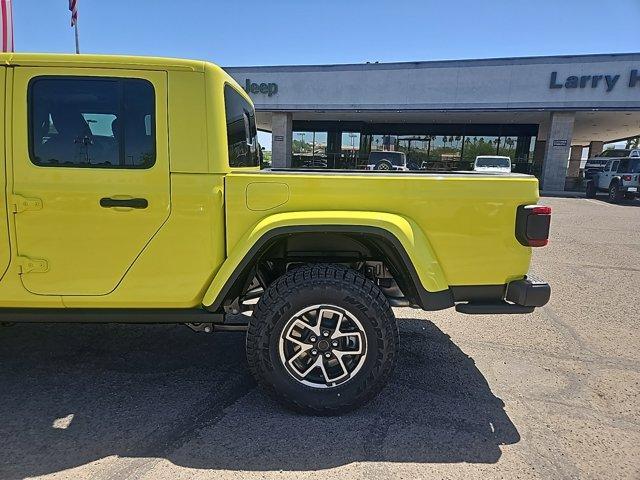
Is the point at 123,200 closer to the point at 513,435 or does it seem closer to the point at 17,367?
the point at 17,367

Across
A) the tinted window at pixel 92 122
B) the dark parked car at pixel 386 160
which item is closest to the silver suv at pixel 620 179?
the dark parked car at pixel 386 160

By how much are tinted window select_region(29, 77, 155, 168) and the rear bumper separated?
2.27 meters

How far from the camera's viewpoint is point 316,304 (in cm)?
276

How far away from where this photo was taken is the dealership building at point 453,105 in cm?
2155

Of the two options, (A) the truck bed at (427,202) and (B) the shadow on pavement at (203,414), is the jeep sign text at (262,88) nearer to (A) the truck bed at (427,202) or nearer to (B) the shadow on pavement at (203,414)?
(B) the shadow on pavement at (203,414)

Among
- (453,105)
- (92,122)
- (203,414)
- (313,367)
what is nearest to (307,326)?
(313,367)

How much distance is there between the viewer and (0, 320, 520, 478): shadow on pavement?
8.04 feet

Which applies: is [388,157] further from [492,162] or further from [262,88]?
[262,88]

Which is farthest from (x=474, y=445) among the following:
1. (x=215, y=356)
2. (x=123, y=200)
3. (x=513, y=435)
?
(x=123, y=200)

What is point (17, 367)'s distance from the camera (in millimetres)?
3357

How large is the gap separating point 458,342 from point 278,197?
244 cm

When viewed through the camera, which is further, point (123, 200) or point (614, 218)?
point (614, 218)

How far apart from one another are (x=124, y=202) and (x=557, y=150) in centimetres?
2494

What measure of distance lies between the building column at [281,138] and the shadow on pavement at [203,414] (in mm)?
22868
